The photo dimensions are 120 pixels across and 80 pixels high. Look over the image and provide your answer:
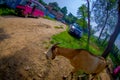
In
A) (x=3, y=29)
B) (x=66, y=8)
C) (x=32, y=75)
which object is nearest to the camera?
(x=32, y=75)

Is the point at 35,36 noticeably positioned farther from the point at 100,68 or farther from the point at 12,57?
the point at 100,68

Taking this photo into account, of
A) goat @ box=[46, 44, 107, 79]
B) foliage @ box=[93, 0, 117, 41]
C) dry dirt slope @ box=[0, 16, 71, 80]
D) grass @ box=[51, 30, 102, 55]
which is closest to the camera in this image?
dry dirt slope @ box=[0, 16, 71, 80]

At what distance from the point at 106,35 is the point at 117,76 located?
76.7 ft

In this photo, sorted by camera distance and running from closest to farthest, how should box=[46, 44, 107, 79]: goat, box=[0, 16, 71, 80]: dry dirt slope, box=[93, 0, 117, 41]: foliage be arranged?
box=[0, 16, 71, 80]: dry dirt slope
box=[46, 44, 107, 79]: goat
box=[93, 0, 117, 41]: foliage

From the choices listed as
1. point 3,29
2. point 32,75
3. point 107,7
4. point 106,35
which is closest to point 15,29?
point 3,29

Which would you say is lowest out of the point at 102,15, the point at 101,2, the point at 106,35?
the point at 106,35

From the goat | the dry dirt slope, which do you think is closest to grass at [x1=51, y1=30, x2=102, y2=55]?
the dry dirt slope

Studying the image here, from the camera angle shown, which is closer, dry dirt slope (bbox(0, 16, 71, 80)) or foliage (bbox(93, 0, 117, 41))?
dry dirt slope (bbox(0, 16, 71, 80))

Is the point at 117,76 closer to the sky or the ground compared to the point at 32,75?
closer to the ground

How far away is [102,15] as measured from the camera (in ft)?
134

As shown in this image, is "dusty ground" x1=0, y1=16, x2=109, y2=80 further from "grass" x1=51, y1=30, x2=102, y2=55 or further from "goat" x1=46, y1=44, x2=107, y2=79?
"grass" x1=51, y1=30, x2=102, y2=55

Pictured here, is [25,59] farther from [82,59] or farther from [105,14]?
[105,14]

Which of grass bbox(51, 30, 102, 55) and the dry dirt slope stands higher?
the dry dirt slope

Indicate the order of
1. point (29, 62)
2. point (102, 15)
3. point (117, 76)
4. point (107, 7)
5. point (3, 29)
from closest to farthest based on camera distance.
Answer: point (29, 62)
point (3, 29)
point (117, 76)
point (107, 7)
point (102, 15)
